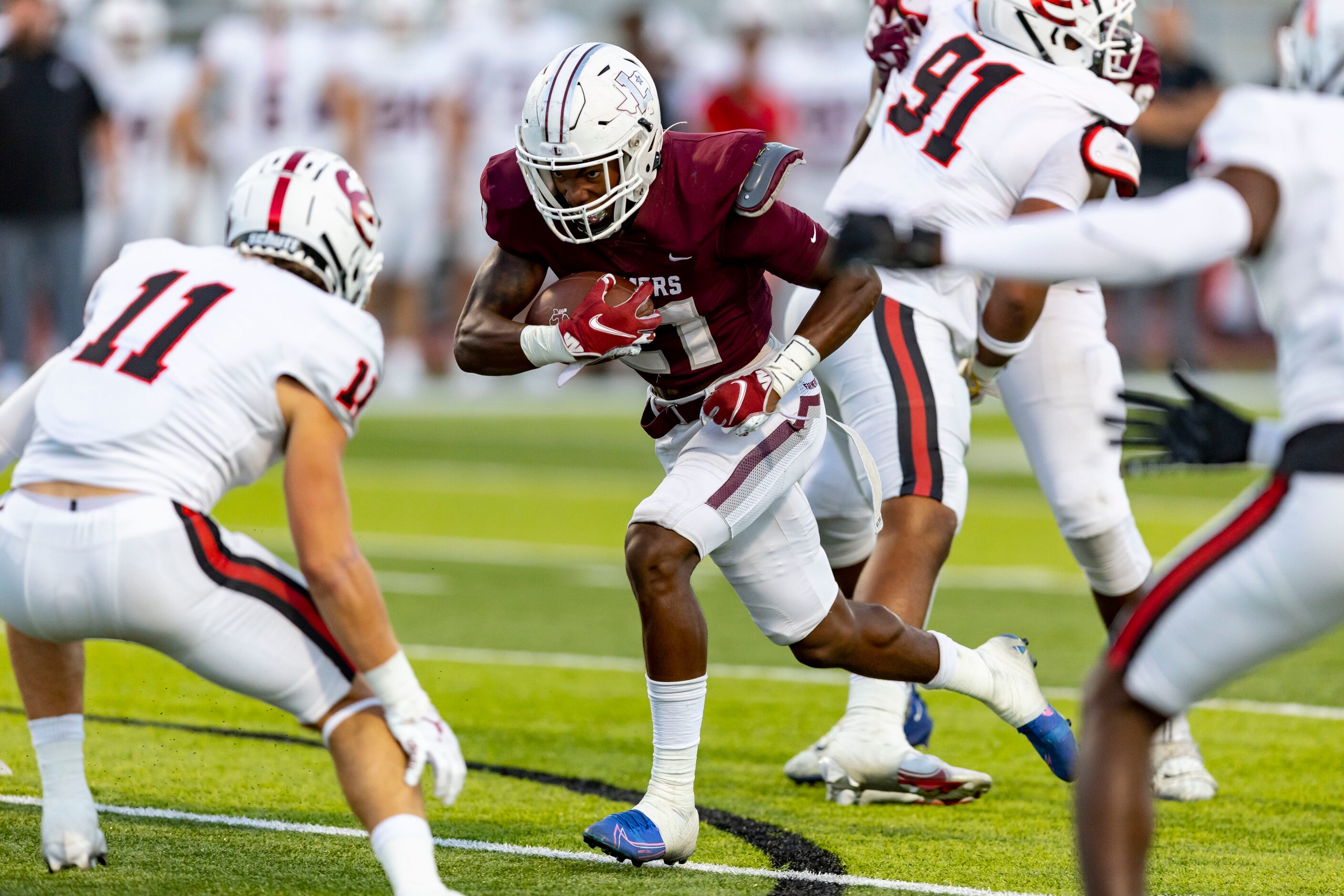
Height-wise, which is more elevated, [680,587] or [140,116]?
[140,116]

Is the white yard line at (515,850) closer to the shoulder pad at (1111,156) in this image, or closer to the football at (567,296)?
the football at (567,296)

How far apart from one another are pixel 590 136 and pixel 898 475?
1.28 meters

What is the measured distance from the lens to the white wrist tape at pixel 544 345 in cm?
379

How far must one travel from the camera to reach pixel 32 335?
15727 millimetres

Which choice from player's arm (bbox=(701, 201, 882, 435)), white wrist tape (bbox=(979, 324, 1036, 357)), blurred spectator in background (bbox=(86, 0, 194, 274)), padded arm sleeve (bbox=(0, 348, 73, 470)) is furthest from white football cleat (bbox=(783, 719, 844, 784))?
blurred spectator in background (bbox=(86, 0, 194, 274))

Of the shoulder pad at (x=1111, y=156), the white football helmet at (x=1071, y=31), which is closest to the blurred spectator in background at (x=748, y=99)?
the white football helmet at (x=1071, y=31)

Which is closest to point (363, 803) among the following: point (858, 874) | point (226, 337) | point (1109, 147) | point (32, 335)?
point (226, 337)

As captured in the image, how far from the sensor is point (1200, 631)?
2.68m

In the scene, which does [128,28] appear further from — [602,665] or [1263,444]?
[1263,444]

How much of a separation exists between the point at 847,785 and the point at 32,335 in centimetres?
1274

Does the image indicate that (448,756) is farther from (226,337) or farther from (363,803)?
(226,337)

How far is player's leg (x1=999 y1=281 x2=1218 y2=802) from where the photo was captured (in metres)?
4.84

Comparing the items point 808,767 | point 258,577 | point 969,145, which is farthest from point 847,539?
point 258,577

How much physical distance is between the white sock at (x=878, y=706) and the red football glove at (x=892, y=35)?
1.68 m
